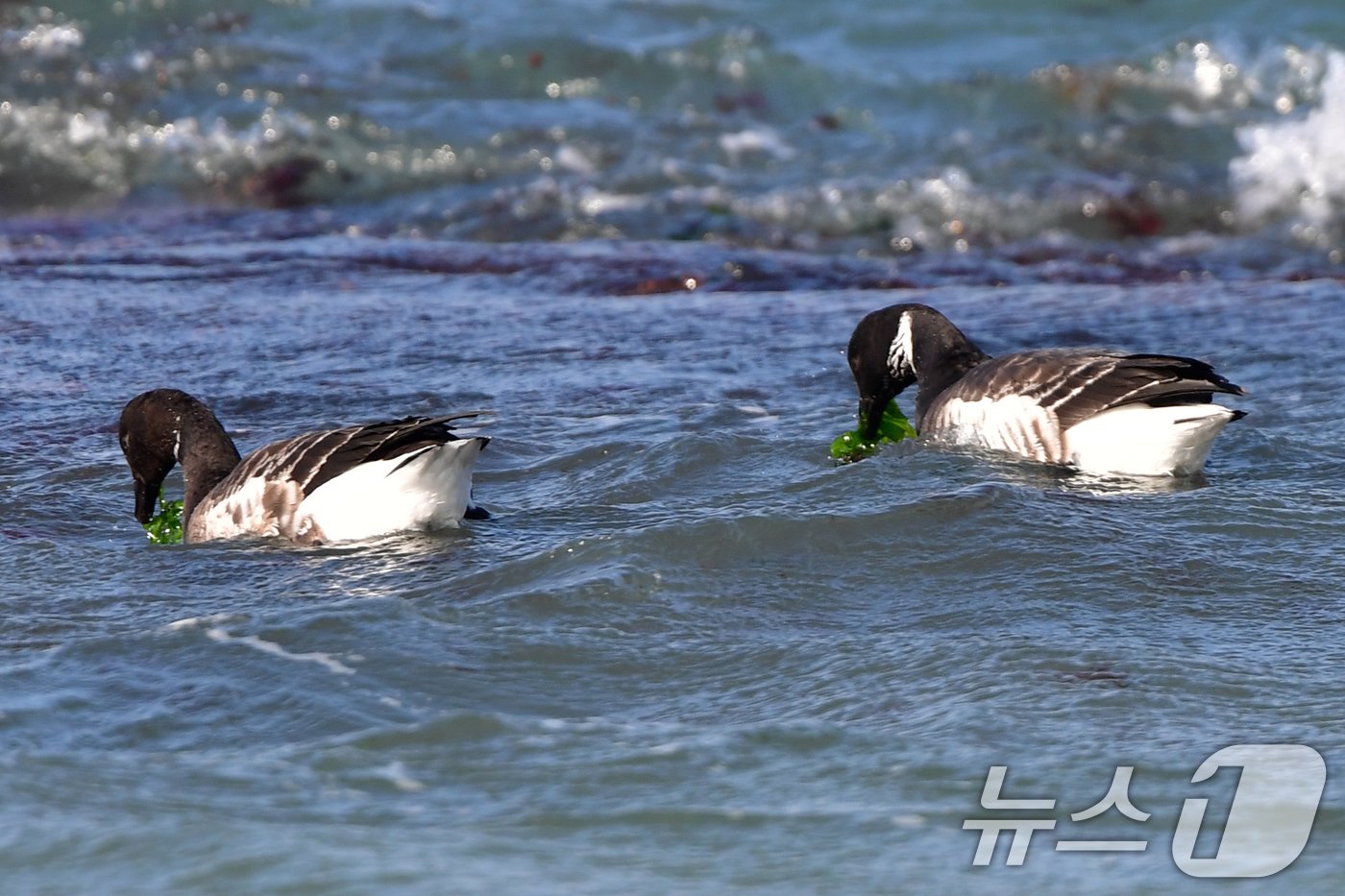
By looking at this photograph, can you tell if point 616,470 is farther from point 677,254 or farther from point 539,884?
point 677,254

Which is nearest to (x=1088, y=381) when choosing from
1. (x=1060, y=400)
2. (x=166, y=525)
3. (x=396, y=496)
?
(x=1060, y=400)

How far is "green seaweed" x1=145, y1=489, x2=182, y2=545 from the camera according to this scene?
7121 mm

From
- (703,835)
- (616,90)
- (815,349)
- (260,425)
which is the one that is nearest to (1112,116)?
(616,90)

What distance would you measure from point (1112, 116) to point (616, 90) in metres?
4.68

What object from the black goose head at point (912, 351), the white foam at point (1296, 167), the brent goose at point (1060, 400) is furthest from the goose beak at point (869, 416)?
the white foam at point (1296, 167)

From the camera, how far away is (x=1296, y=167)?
48.7ft

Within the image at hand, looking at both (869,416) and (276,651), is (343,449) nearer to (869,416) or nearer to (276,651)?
(276,651)

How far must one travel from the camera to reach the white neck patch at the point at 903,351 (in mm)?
8625

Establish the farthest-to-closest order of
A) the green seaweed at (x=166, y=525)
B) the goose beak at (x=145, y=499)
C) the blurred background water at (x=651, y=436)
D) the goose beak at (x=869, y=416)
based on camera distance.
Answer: the goose beak at (x=869, y=416), the goose beak at (x=145, y=499), the green seaweed at (x=166, y=525), the blurred background water at (x=651, y=436)

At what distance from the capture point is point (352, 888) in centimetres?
390

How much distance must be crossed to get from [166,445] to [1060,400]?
3.69m

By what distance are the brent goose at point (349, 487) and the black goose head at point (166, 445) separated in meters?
0.18

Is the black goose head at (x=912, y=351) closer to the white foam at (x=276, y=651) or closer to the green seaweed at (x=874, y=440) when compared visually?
the green seaweed at (x=874, y=440)

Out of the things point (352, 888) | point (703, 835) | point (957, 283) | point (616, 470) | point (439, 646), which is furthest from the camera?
point (957, 283)
